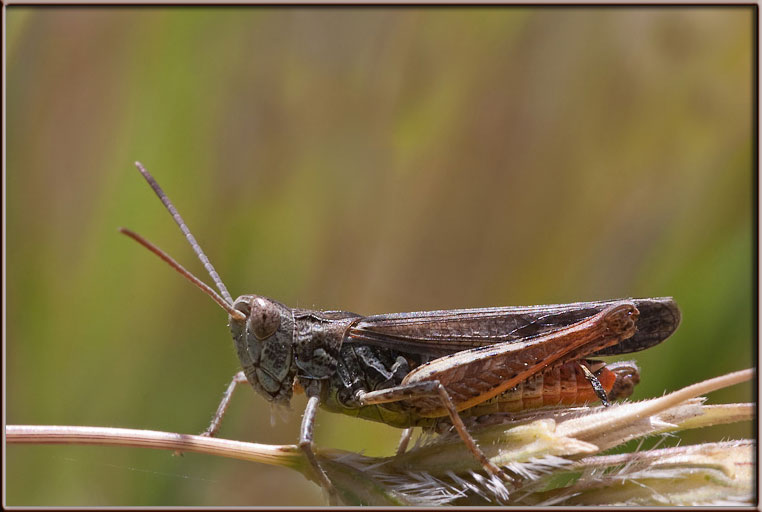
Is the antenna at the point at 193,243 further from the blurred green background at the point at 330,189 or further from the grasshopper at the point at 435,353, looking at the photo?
the blurred green background at the point at 330,189

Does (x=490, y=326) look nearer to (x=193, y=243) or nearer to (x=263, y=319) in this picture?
(x=263, y=319)

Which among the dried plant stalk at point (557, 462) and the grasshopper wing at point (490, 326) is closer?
the dried plant stalk at point (557, 462)

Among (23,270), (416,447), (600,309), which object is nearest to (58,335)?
(23,270)

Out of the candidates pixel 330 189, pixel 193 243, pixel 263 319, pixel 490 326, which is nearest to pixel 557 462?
pixel 490 326

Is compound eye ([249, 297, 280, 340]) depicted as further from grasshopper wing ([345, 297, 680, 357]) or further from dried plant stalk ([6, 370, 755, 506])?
dried plant stalk ([6, 370, 755, 506])

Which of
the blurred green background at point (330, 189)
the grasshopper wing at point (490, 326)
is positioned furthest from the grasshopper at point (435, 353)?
the blurred green background at point (330, 189)

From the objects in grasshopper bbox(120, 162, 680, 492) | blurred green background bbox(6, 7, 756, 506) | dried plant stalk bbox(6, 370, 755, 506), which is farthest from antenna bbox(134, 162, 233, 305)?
dried plant stalk bbox(6, 370, 755, 506)
